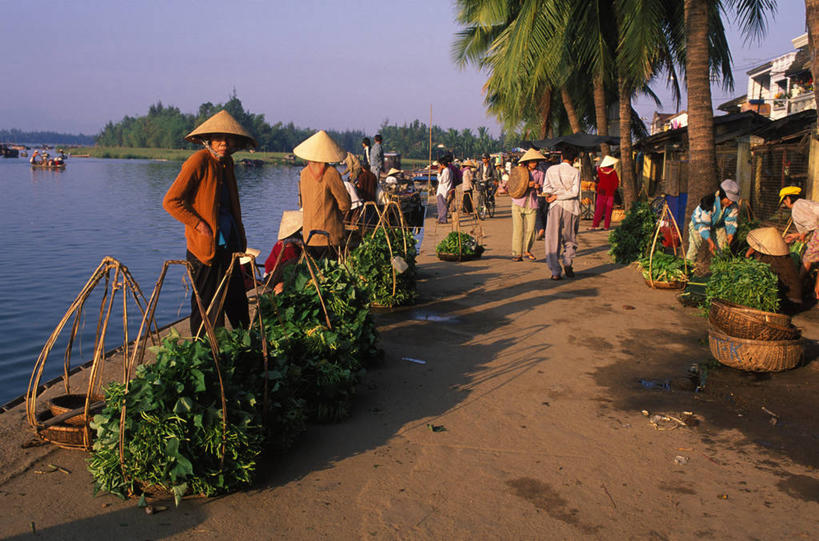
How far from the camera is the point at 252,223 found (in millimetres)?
25328

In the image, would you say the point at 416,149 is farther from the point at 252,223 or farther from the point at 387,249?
the point at 387,249

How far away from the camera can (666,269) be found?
26.8 feet

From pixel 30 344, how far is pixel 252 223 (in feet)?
56.1

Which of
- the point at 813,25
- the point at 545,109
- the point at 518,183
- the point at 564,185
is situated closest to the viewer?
the point at 813,25

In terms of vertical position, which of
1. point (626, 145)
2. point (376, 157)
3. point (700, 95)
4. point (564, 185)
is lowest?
point (564, 185)

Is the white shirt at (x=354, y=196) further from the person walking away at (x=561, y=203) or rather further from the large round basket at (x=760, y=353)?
the large round basket at (x=760, y=353)

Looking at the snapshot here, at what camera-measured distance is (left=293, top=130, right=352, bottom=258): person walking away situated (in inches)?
250

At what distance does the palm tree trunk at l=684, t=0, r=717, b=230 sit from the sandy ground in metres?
3.21

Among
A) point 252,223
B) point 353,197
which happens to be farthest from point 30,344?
point 252,223

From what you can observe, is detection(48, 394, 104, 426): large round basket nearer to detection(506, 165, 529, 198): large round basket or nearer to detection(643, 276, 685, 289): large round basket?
detection(643, 276, 685, 289): large round basket

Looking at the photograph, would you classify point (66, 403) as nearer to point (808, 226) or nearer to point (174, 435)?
point (174, 435)

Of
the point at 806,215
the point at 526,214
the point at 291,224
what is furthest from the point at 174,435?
the point at 526,214

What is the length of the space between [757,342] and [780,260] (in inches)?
81.5

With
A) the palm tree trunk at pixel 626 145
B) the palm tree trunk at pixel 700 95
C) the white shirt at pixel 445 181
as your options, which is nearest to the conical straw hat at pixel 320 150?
the palm tree trunk at pixel 700 95
